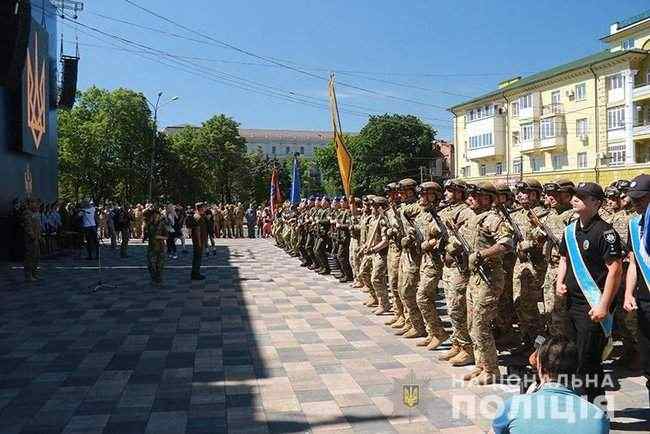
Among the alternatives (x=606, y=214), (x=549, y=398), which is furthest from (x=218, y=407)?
(x=606, y=214)

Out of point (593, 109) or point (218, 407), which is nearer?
point (218, 407)

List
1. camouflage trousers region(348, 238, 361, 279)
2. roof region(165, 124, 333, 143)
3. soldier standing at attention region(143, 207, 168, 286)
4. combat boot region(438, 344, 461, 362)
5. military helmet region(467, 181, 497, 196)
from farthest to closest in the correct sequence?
roof region(165, 124, 333, 143) → soldier standing at attention region(143, 207, 168, 286) → camouflage trousers region(348, 238, 361, 279) → combat boot region(438, 344, 461, 362) → military helmet region(467, 181, 497, 196)

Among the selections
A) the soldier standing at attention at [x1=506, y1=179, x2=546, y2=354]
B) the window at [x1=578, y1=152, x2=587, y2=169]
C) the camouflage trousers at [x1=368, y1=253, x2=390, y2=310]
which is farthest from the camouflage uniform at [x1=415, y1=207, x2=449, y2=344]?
the window at [x1=578, y1=152, x2=587, y2=169]

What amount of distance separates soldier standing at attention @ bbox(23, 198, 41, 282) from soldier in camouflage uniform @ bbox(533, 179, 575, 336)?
35.9ft

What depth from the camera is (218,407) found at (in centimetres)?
498

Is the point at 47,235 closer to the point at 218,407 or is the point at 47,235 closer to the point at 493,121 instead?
the point at 218,407

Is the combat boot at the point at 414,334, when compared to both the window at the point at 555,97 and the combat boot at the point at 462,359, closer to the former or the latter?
the combat boot at the point at 462,359

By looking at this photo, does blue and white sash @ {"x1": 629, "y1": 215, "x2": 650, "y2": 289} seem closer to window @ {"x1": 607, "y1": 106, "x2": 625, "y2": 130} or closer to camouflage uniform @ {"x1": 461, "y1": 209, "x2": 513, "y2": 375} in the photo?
camouflage uniform @ {"x1": 461, "y1": 209, "x2": 513, "y2": 375}

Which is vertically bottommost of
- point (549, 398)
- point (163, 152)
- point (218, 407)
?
point (218, 407)

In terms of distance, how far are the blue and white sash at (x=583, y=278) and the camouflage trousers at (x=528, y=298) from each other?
237cm

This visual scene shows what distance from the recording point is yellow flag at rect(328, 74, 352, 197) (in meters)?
13.4

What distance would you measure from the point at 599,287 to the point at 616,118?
40.9 metres

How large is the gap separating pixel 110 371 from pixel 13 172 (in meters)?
14.1

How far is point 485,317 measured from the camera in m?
5.50
